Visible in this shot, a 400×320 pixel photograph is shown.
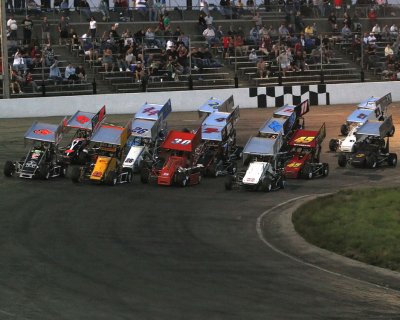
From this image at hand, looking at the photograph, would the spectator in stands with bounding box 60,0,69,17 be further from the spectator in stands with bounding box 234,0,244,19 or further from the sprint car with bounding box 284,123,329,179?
the sprint car with bounding box 284,123,329,179

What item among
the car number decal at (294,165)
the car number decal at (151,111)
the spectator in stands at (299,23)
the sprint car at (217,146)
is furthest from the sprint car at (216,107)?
the spectator in stands at (299,23)

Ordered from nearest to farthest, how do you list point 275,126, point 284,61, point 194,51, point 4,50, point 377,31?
point 275,126 < point 4,50 < point 194,51 < point 284,61 < point 377,31

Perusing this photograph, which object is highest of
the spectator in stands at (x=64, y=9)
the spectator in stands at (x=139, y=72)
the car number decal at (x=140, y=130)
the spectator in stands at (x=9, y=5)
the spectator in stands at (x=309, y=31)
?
the spectator in stands at (x=9, y=5)

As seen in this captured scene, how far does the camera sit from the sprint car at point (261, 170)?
22938mm

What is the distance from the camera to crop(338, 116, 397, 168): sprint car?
84.2 feet

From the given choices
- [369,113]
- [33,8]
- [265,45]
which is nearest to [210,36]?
[265,45]

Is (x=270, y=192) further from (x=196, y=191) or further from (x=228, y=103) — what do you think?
(x=228, y=103)

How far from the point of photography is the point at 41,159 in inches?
968

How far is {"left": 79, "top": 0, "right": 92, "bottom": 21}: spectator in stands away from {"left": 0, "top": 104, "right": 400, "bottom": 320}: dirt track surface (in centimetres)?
2054

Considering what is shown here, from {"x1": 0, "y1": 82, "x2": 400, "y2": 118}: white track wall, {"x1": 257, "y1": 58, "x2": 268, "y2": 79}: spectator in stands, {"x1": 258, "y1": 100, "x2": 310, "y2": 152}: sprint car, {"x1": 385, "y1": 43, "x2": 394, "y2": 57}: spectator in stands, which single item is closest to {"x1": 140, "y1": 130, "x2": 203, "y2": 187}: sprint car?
{"x1": 258, "y1": 100, "x2": 310, "y2": 152}: sprint car

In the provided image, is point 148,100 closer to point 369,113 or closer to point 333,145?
point 333,145

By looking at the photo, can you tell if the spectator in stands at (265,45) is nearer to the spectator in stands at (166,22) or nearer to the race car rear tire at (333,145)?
the spectator in stands at (166,22)

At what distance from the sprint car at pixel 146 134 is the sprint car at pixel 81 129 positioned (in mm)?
1065

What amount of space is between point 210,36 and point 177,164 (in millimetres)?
20499
